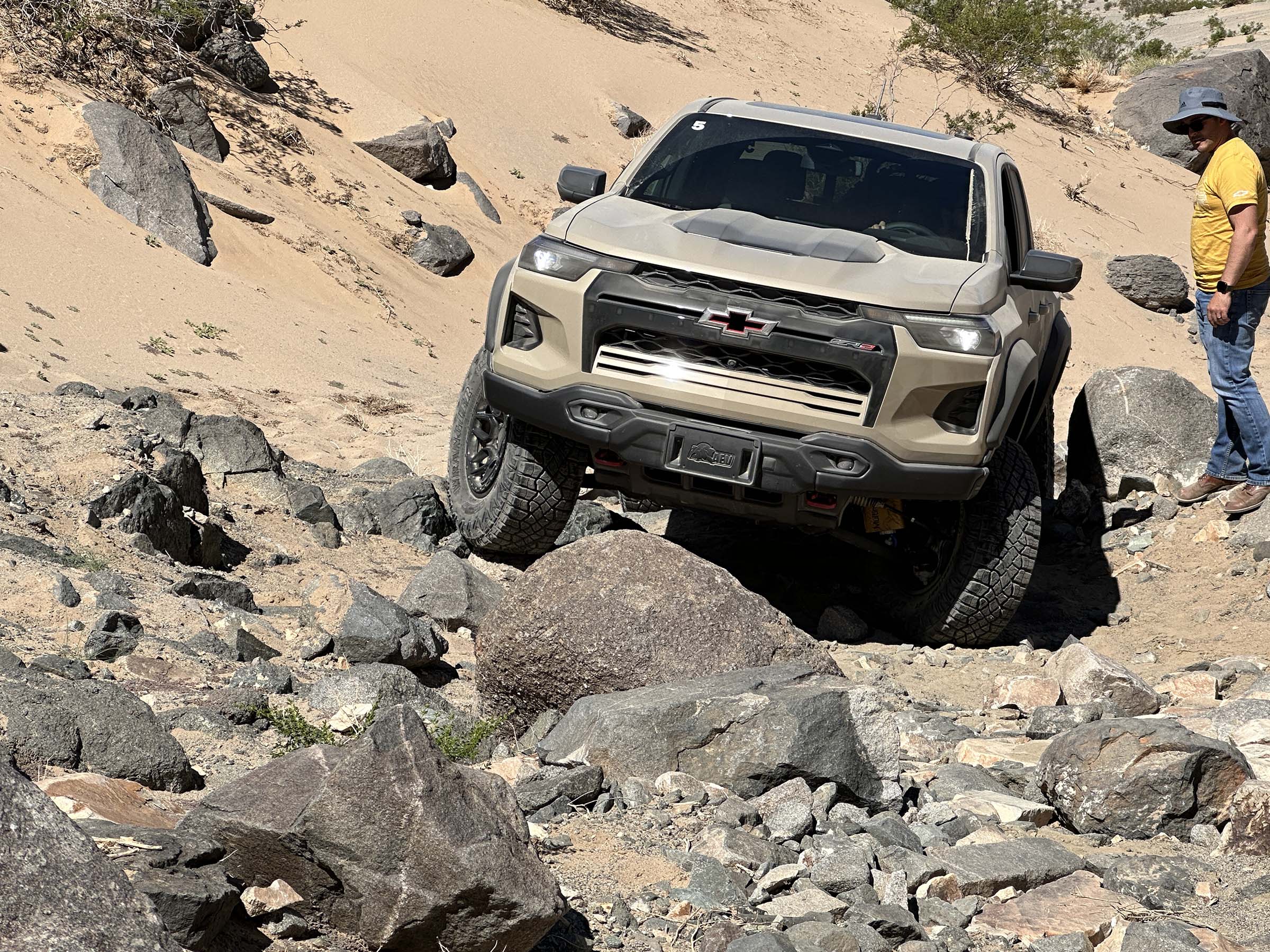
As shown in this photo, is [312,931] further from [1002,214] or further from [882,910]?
[1002,214]

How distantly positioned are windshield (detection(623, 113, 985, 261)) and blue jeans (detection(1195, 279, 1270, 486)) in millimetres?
1591

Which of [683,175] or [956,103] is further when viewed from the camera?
[956,103]

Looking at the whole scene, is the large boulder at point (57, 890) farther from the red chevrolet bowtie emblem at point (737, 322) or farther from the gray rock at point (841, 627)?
the gray rock at point (841, 627)

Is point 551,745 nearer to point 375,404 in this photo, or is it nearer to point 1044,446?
point 1044,446

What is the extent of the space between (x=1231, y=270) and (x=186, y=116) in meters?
10.8

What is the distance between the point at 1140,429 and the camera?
27.2 feet

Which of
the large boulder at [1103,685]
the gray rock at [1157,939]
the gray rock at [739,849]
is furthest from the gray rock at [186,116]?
the gray rock at [1157,939]

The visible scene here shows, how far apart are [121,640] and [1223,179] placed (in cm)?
560

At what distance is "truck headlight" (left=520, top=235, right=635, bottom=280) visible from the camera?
5.44 metres

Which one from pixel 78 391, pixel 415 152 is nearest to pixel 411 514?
pixel 78 391

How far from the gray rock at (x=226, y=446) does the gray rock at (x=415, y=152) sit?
382 inches

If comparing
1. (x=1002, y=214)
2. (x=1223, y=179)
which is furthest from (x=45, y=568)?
Answer: (x=1223, y=179)

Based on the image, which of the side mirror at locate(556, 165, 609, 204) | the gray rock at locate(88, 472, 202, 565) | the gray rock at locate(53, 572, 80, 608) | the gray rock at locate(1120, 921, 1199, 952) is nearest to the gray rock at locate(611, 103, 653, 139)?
the side mirror at locate(556, 165, 609, 204)

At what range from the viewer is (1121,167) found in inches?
979
